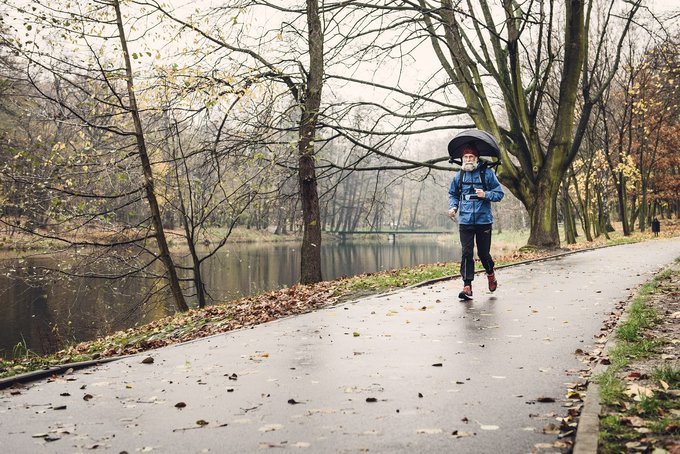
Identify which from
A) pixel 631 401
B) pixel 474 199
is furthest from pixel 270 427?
pixel 474 199

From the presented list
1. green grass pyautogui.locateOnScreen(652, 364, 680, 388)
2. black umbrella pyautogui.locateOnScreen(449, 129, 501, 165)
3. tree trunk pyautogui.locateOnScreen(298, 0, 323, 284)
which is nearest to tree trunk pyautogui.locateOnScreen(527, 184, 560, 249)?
tree trunk pyautogui.locateOnScreen(298, 0, 323, 284)

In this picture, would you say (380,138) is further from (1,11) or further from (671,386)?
(671,386)

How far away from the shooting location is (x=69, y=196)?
1334 cm

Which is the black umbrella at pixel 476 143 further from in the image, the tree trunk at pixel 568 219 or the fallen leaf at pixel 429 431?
the tree trunk at pixel 568 219

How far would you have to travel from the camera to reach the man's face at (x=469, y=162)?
9613mm

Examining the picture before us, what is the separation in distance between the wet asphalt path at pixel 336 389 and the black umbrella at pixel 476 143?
2391 mm

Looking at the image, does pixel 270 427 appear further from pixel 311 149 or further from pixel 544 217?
pixel 544 217

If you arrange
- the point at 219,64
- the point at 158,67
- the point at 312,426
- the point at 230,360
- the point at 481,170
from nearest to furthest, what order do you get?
the point at 312,426 → the point at 230,360 → the point at 481,170 → the point at 158,67 → the point at 219,64

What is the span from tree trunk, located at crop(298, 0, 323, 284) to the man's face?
4637 mm

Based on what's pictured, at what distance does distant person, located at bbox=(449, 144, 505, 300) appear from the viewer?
9.66m

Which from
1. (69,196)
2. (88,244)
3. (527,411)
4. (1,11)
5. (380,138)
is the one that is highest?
(1,11)

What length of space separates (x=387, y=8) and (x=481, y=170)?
22.9 feet

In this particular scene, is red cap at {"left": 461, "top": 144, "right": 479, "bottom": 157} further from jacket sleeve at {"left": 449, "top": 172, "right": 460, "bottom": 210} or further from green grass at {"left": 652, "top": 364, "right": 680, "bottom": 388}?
green grass at {"left": 652, "top": 364, "right": 680, "bottom": 388}

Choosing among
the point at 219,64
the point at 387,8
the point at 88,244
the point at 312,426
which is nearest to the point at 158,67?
the point at 219,64
